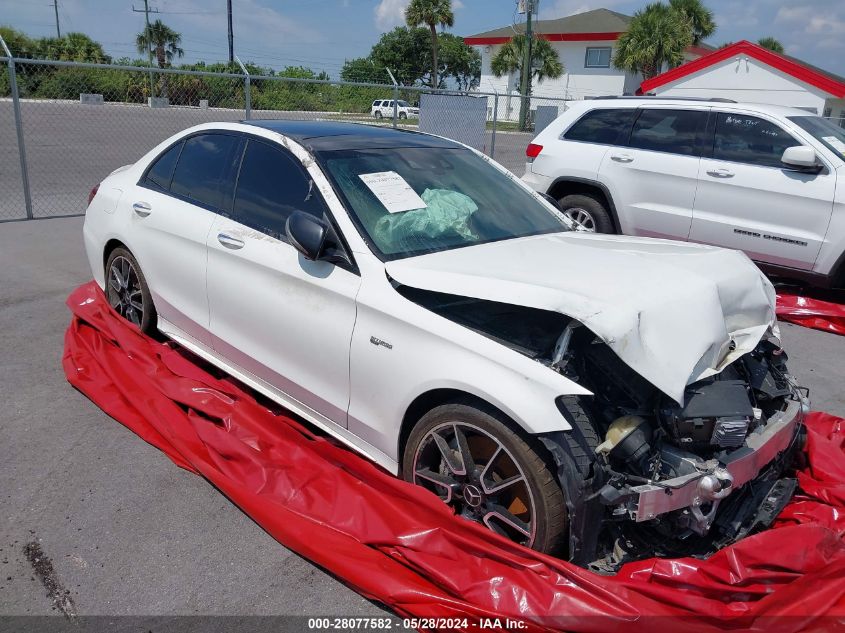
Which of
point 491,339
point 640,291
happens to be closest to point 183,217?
point 491,339

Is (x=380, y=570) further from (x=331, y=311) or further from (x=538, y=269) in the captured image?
(x=538, y=269)

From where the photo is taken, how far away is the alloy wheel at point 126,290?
4875 millimetres

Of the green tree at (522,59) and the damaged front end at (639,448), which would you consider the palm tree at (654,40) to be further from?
the damaged front end at (639,448)

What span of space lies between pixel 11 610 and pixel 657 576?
2.46 m

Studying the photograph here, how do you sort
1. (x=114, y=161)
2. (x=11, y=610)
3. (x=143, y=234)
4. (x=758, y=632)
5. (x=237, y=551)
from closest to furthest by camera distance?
(x=758, y=632) < (x=11, y=610) < (x=237, y=551) < (x=143, y=234) < (x=114, y=161)

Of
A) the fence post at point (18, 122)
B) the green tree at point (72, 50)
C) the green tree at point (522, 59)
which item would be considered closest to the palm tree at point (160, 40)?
the green tree at point (72, 50)

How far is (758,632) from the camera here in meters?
2.31

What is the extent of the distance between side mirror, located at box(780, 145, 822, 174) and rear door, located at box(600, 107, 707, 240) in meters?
0.94

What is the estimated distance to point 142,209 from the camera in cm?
461

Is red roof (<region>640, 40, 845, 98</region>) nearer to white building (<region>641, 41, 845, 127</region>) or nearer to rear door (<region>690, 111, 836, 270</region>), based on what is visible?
white building (<region>641, 41, 845, 127</region>)

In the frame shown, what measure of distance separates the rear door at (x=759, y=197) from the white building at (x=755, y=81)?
2542cm

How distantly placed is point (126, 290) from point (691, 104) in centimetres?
597

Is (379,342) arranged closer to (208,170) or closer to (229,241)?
(229,241)

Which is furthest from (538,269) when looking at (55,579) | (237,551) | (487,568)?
(55,579)
